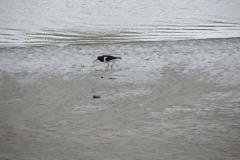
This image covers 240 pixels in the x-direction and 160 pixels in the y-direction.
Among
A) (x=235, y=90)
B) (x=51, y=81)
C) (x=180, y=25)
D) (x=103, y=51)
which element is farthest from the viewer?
(x=180, y=25)

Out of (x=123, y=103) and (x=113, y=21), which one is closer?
(x=123, y=103)

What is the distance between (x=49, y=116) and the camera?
6750mm

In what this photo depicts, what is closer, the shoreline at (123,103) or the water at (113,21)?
the shoreline at (123,103)

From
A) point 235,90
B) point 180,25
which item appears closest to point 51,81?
point 235,90

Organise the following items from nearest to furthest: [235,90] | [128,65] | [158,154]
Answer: [158,154] < [235,90] < [128,65]

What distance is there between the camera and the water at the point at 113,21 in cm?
1238

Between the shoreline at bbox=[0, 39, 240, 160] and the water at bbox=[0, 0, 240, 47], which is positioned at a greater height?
the shoreline at bbox=[0, 39, 240, 160]

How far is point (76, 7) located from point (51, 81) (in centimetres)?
1072

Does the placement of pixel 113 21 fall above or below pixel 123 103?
below

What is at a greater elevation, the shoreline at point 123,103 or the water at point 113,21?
the shoreline at point 123,103

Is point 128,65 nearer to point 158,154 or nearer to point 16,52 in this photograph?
point 16,52

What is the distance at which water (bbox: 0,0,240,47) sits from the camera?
12.4 m

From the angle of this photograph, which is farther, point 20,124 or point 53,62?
point 53,62

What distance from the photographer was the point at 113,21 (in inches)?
595
